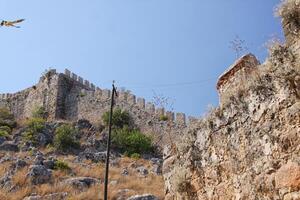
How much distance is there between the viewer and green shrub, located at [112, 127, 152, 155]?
24062 millimetres

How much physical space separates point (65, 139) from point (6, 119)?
26.7 ft

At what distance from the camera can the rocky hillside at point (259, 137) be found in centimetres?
380

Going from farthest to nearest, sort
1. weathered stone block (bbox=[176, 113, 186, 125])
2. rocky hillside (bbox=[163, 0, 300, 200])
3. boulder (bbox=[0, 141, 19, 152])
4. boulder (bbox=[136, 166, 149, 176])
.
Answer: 1. weathered stone block (bbox=[176, 113, 186, 125])
2. boulder (bbox=[0, 141, 19, 152])
3. boulder (bbox=[136, 166, 149, 176])
4. rocky hillside (bbox=[163, 0, 300, 200])

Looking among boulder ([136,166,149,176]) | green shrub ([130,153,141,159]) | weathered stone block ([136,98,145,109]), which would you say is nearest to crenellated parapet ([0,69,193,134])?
weathered stone block ([136,98,145,109])

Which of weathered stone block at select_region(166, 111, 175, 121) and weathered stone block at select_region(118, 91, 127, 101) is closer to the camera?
weathered stone block at select_region(166, 111, 175, 121)

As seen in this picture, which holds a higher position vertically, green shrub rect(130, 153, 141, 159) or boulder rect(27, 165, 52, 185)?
green shrub rect(130, 153, 141, 159)

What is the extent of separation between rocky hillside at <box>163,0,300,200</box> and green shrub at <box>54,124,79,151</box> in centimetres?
1898

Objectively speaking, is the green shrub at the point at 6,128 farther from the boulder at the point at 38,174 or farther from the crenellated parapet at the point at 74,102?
the boulder at the point at 38,174

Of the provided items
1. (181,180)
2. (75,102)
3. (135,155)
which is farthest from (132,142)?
(181,180)

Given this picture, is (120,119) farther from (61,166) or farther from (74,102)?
(61,166)

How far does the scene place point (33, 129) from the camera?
83.3 ft

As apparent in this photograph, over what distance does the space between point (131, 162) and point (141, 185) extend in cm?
542

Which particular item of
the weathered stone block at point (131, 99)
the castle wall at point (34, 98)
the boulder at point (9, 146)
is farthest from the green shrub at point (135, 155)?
the castle wall at point (34, 98)

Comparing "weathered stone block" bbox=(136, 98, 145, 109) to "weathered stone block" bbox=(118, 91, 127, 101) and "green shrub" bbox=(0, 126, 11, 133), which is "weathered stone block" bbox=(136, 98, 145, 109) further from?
"green shrub" bbox=(0, 126, 11, 133)
